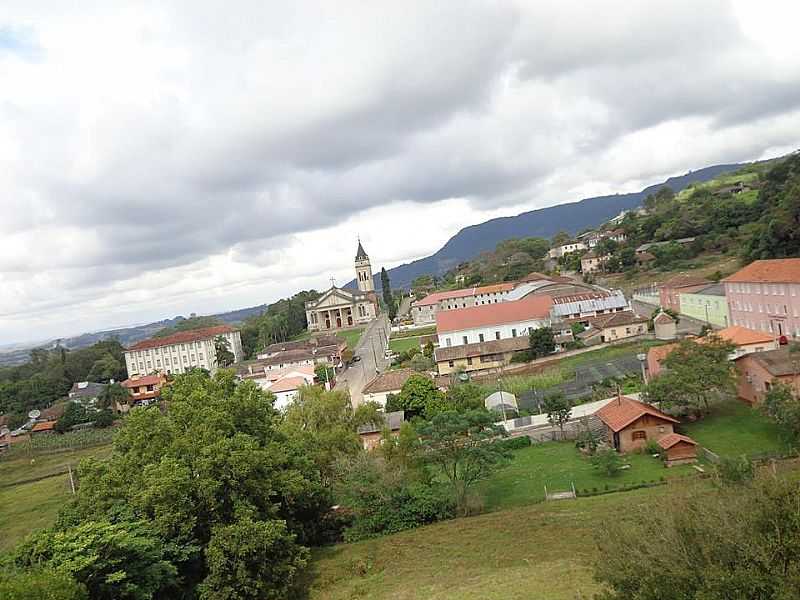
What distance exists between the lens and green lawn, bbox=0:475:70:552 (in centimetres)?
3129

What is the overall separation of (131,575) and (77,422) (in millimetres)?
55334

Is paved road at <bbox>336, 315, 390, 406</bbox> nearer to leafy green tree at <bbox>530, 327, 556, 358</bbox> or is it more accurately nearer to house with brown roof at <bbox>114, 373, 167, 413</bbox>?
leafy green tree at <bbox>530, 327, 556, 358</bbox>

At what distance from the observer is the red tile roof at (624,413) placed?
26.8 m

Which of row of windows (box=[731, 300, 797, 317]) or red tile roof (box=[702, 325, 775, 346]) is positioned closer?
red tile roof (box=[702, 325, 775, 346])

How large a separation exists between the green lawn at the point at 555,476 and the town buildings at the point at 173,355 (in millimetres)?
67410

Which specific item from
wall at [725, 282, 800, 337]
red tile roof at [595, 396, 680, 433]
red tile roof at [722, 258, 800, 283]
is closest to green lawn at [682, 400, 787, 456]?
red tile roof at [595, 396, 680, 433]

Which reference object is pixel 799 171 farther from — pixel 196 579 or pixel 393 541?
pixel 196 579

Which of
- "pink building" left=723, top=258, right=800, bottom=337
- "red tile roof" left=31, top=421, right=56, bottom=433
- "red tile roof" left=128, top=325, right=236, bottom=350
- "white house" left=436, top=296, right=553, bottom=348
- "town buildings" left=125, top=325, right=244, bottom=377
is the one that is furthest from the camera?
"red tile roof" left=128, top=325, right=236, bottom=350

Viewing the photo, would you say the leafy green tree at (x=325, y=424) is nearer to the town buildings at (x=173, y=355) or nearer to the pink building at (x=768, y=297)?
the pink building at (x=768, y=297)

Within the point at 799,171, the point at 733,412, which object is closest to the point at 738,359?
the point at 733,412

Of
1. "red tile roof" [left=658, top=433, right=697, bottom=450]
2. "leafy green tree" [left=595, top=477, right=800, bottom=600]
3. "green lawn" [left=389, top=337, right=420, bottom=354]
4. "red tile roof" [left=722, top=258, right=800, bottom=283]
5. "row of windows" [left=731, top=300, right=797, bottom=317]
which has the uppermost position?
"red tile roof" [left=722, top=258, right=800, bottom=283]

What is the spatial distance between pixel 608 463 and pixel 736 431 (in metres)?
6.87

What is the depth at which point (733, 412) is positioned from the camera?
1139 inches

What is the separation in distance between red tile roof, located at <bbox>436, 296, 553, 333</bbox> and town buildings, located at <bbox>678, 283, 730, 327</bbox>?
1290cm
